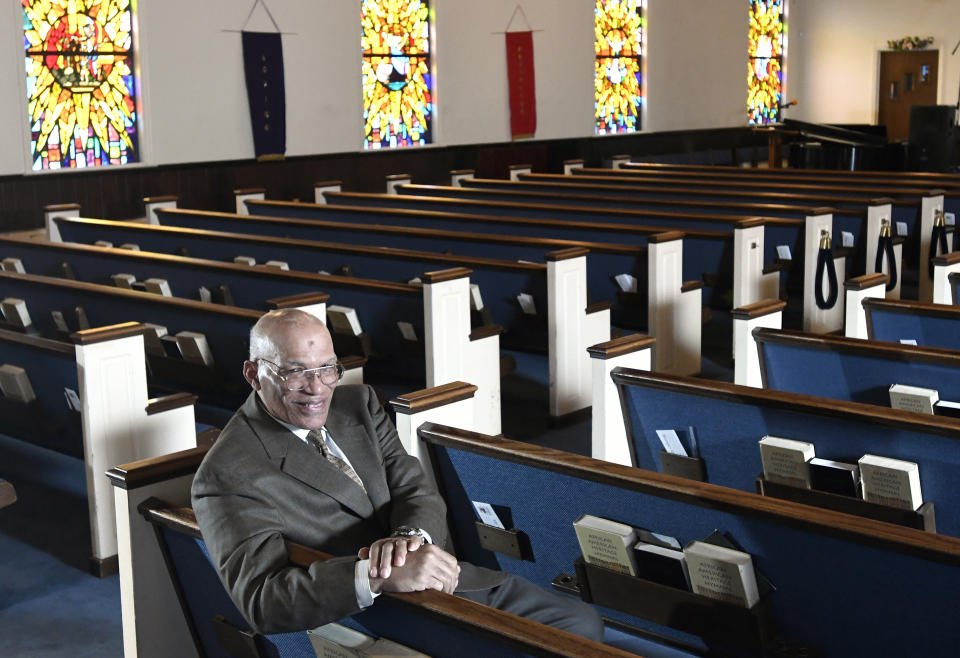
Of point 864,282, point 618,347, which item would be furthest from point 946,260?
point 618,347

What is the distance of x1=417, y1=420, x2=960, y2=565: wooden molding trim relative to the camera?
208 cm

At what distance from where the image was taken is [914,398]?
3.34m

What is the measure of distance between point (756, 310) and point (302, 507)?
6.91ft

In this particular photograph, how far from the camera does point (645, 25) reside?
48.6ft

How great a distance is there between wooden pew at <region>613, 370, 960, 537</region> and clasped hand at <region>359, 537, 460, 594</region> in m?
1.21

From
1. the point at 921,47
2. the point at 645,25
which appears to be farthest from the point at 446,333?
the point at 921,47

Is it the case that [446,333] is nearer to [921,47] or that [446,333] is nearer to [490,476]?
[490,476]

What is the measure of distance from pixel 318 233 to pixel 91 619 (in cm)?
411

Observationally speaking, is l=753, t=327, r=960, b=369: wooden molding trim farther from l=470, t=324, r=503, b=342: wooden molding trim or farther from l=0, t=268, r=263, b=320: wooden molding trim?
l=0, t=268, r=263, b=320: wooden molding trim

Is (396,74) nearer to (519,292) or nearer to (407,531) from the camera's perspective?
(519,292)

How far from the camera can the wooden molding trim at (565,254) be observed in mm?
5219

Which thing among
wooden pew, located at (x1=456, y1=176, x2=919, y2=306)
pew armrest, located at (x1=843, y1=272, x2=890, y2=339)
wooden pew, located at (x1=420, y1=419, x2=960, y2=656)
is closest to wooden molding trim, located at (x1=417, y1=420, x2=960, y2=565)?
wooden pew, located at (x1=420, y1=419, x2=960, y2=656)

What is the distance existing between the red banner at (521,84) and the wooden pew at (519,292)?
7.06 metres

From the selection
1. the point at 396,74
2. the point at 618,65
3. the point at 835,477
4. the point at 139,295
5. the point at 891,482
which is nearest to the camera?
the point at 891,482
